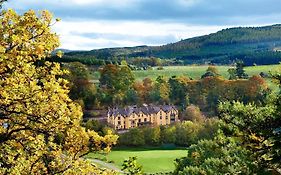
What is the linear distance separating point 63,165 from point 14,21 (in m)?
4.48

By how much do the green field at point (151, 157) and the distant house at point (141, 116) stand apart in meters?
14.5

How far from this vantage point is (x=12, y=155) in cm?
1420

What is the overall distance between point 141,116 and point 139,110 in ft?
4.95

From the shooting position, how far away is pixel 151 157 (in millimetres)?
92438

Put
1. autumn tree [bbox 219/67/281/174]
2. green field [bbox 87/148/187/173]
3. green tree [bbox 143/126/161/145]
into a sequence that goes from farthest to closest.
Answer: green tree [bbox 143/126/161/145] → green field [bbox 87/148/187/173] → autumn tree [bbox 219/67/281/174]

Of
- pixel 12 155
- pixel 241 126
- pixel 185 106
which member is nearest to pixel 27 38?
pixel 12 155

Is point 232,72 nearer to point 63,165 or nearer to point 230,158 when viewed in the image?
point 230,158

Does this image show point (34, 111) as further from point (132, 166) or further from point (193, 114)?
point (193, 114)

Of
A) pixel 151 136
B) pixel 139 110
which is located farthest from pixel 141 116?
pixel 151 136

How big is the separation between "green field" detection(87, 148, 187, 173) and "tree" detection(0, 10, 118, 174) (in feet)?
216

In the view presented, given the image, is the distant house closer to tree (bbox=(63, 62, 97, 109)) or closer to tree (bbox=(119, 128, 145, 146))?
tree (bbox=(63, 62, 97, 109))

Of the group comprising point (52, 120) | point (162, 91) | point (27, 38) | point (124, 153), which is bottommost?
point (124, 153)

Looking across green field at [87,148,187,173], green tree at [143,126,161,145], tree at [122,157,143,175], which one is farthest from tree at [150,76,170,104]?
tree at [122,157,143,175]

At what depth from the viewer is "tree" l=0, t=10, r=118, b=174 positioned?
14.0 m
